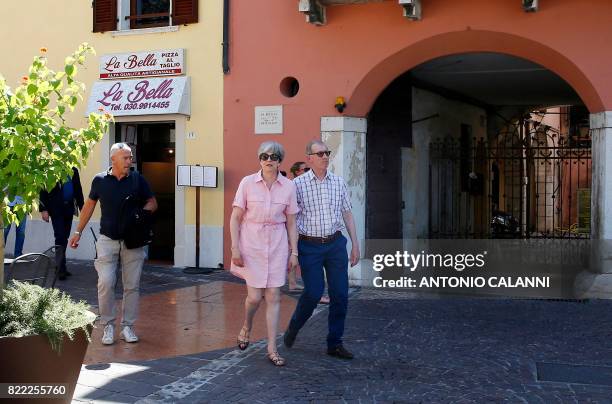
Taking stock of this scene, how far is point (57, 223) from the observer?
9.87 m

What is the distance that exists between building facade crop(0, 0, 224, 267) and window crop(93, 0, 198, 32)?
16mm

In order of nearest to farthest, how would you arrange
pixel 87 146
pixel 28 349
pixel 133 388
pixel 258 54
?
pixel 28 349, pixel 87 146, pixel 133 388, pixel 258 54

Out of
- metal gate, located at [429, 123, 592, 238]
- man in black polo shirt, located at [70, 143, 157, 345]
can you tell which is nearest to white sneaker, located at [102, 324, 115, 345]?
man in black polo shirt, located at [70, 143, 157, 345]

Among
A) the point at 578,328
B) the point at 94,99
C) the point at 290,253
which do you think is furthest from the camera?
the point at 94,99

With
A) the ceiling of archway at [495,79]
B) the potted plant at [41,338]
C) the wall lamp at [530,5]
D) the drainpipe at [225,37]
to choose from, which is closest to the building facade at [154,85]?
the drainpipe at [225,37]

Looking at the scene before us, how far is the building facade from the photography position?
36.8 feet

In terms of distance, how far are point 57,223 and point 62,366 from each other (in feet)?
19.6

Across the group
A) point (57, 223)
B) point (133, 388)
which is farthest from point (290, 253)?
point (57, 223)

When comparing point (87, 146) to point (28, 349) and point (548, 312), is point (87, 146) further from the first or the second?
point (548, 312)

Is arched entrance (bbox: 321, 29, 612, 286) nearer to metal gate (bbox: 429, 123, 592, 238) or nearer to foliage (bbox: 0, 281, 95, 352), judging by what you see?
metal gate (bbox: 429, 123, 592, 238)

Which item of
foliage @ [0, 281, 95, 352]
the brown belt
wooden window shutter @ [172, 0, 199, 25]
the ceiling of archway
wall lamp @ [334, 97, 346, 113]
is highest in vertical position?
wooden window shutter @ [172, 0, 199, 25]

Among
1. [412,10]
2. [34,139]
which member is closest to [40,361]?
[34,139]

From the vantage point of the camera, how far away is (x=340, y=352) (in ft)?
19.9

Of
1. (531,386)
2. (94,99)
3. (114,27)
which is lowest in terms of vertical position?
(531,386)
